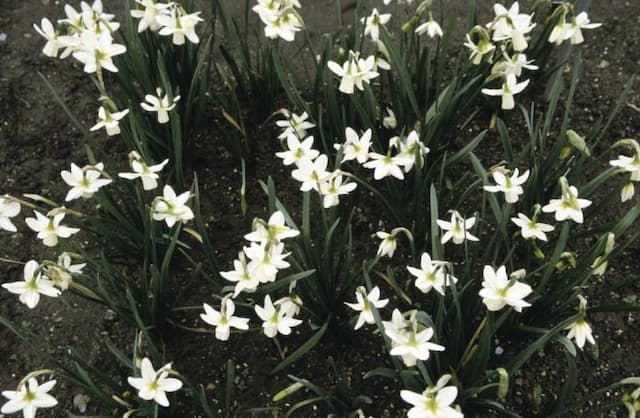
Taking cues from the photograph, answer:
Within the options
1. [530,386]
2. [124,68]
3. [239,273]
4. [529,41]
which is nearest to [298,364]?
[239,273]

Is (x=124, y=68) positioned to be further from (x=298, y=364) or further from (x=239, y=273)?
(x=298, y=364)

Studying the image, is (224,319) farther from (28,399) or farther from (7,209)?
(7,209)

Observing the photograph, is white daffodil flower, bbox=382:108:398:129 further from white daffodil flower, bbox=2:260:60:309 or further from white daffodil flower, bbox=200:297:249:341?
white daffodil flower, bbox=2:260:60:309

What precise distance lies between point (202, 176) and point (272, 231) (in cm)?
102

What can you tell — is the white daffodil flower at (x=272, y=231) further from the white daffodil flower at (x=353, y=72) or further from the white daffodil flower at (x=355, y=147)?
the white daffodil flower at (x=353, y=72)

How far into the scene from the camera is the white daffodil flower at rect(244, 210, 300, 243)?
7.07ft

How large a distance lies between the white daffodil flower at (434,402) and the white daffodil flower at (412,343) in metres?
0.10

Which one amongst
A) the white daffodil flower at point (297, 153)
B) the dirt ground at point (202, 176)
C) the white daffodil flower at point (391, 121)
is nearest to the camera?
the white daffodil flower at point (297, 153)

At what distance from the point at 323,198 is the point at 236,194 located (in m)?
0.75

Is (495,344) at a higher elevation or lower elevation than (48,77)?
lower

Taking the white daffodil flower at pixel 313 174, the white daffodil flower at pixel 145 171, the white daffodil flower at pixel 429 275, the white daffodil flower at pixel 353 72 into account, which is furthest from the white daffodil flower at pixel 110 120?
the white daffodil flower at pixel 429 275

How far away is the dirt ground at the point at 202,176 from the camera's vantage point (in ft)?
8.36

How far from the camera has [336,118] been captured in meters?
2.82

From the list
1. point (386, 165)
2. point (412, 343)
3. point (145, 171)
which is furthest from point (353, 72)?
point (412, 343)
